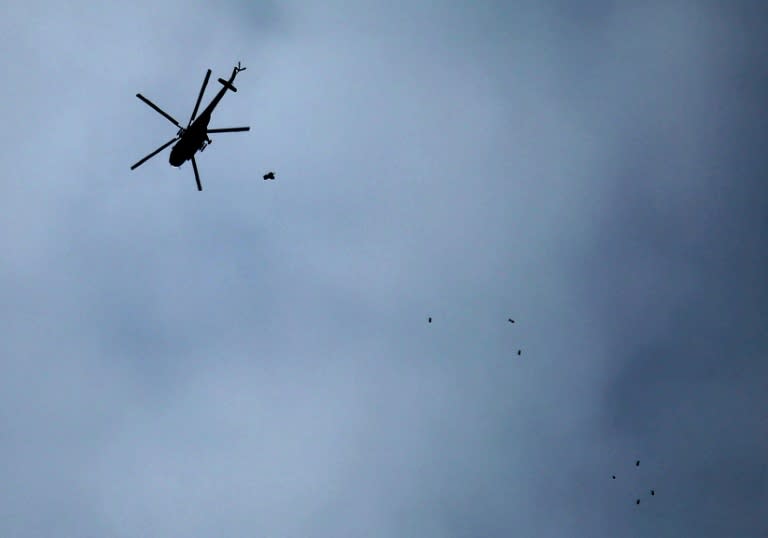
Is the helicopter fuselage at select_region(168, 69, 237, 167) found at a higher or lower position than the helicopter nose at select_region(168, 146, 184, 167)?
higher

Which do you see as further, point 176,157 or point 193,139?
point 176,157

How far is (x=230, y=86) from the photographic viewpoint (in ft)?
133

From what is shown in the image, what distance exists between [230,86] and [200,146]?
707cm

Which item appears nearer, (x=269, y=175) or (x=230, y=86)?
(x=230, y=86)

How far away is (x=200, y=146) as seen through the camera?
151ft

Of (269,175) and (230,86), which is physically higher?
(230,86)

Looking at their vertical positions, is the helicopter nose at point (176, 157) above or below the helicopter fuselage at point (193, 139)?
below

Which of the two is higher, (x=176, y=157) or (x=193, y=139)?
(x=193, y=139)

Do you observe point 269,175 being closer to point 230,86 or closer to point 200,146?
point 200,146

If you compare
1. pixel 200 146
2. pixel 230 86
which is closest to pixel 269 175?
pixel 200 146

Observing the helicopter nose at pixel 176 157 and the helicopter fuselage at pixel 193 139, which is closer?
the helicopter fuselage at pixel 193 139

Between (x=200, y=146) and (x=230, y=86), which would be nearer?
(x=230, y=86)

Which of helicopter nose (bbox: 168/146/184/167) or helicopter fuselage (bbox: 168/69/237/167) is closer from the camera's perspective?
helicopter fuselage (bbox: 168/69/237/167)

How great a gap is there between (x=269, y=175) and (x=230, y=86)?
883cm
